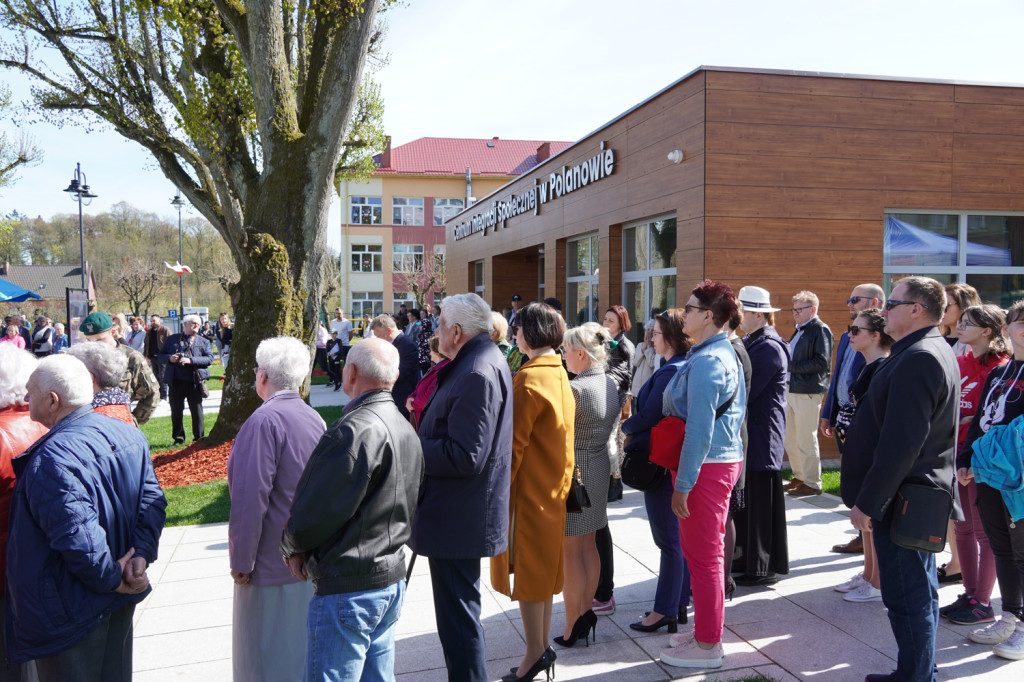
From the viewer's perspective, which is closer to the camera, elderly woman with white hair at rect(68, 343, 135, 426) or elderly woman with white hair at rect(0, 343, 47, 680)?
elderly woman with white hair at rect(0, 343, 47, 680)

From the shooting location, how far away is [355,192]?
157 ft

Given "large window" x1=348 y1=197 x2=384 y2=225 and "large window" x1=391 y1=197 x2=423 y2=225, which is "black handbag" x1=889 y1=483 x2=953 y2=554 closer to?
"large window" x1=391 y1=197 x2=423 y2=225

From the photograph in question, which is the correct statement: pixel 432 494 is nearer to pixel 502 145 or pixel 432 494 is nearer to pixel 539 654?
pixel 539 654

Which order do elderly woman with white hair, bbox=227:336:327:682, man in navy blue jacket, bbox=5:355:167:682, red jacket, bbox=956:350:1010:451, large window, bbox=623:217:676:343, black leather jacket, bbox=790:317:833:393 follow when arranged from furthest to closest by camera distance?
large window, bbox=623:217:676:343
black leather jacket, bbox=790:317:833:393
red jacket, bbox=956:350:1010:451
elderly woman with white hair, bbox=227:336:327:682
man in navy blue jacket, bbox=5:355:167:682

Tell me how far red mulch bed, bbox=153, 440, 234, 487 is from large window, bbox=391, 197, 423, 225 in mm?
40627

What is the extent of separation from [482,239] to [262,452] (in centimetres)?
1763

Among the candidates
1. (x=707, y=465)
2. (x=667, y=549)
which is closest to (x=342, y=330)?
(x=667, y=549)

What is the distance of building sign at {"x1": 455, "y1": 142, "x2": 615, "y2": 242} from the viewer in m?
11.4

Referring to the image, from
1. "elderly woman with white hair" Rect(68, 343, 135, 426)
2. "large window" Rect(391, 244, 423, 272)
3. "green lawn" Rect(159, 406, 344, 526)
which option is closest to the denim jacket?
"elderly woman with white hair" Rect(68, 343, 135, 426)

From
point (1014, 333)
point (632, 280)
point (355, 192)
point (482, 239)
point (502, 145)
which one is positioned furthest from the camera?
point (502, 145)

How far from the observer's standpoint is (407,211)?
48688 mm

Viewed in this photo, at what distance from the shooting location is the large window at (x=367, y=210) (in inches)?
1895

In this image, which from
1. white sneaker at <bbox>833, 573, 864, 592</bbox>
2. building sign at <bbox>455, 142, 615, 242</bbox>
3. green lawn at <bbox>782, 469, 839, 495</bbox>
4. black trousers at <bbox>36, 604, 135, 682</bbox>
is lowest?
green lawn at <bbox>782, 469, 839, 495</bbox>

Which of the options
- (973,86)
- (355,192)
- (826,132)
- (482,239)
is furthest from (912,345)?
(355,192)
